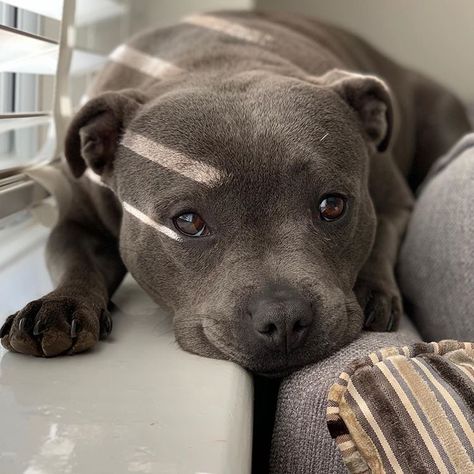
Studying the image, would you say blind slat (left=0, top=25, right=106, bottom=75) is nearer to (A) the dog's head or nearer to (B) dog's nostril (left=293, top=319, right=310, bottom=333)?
(A) the dog's head

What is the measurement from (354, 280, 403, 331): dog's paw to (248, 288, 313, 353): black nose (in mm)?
337

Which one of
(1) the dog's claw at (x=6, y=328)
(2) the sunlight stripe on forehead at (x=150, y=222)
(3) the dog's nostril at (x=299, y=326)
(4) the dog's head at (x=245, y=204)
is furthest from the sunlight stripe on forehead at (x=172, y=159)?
(1) the dog's claw at (x=6, y=328)

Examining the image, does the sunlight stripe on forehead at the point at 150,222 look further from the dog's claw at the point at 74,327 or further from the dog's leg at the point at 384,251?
the dog's leg at the point at 384,251

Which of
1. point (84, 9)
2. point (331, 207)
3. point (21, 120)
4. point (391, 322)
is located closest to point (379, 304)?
point (391, 322)

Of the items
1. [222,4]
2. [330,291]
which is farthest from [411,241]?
[222,4]

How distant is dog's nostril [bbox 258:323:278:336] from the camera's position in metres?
1.41

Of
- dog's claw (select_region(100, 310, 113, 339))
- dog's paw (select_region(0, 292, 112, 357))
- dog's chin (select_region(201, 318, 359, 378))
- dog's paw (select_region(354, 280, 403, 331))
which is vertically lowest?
dog's claw (select_region(100, 310, 113, 339))

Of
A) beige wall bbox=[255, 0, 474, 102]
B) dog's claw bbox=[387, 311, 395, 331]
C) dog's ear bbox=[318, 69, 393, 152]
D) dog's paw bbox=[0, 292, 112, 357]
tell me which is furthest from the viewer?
beige wall bbox=[255, 0, 474, 102]

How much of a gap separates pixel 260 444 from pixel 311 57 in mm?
1366

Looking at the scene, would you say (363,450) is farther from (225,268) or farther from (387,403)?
(225,268)

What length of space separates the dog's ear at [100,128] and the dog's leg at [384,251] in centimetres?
69

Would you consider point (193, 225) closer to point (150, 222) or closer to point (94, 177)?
point (150, 222)

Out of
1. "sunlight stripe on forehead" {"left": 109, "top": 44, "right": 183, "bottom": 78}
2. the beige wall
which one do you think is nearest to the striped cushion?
"sunlight stripe on forehead" {"left": 109, "top": 44, "right": 183, "bottom": 78}

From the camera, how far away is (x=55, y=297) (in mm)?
1529
